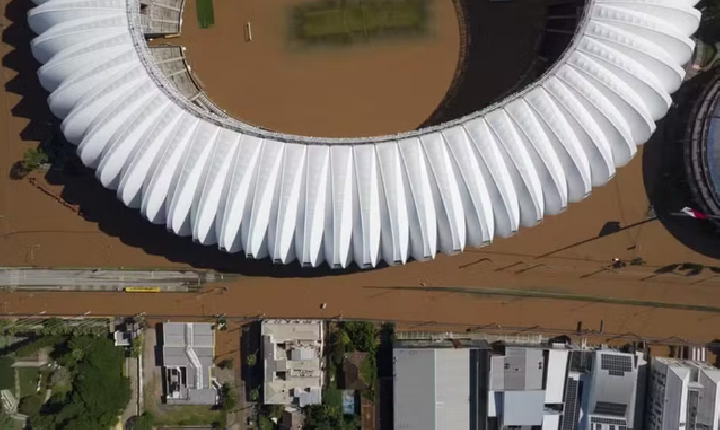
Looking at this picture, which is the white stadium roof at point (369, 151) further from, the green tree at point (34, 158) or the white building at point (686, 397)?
the white building at point (686, 397)

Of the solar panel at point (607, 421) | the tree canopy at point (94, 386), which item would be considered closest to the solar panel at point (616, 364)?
the solar panel at point (607, 421)

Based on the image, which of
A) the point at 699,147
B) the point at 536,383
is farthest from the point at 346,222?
the point at 699,147

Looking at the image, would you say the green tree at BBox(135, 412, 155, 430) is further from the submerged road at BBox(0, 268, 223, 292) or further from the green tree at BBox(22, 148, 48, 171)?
A: the green tree at BBox(22, 148, 48, 171)

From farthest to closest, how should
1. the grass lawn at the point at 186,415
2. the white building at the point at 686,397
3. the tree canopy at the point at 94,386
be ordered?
the grass lawn at the point at 186,415, the tree canopy at the point at 94,386, the white building at the point at 686,397

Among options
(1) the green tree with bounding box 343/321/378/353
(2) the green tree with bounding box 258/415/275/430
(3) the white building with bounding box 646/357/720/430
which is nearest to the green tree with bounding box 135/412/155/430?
(2) the green tree with bounding box 258/415/275/430

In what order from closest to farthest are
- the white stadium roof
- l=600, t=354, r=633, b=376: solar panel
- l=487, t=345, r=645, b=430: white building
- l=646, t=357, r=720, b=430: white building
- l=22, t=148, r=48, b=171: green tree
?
the white stadium roof → l=646, t=357, r=720, b=430: white building → l=600, t=354, r=633, b=376: solar panel → l=487, t=345, r=645, b=430: white building → l=22, t=148, r=48, b=171: green tree

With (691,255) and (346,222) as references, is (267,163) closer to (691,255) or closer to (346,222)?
(346,222)

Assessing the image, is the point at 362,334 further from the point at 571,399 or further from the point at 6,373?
the point at 6,373
